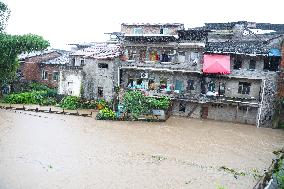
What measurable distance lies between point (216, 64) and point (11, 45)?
2331cm

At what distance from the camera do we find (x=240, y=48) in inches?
1296

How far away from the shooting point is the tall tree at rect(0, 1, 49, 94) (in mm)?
36750

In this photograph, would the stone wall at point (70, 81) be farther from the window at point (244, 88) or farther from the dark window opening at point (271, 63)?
the dark window opening at point (271, 63)

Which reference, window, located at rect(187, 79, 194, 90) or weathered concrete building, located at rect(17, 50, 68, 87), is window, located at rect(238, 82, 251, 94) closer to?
window, located at rect(187, 79, 194, 90)

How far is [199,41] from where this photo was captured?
3325 centimetres

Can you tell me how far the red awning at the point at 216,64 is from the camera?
32.0m

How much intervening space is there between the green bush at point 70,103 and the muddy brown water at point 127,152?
3570 mm

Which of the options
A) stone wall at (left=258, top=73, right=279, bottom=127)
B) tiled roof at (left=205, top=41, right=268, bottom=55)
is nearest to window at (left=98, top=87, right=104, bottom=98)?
tiled roof at (left=205, top=41, right=268, bottom=55)

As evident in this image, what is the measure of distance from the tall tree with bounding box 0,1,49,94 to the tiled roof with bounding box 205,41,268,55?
797 inches

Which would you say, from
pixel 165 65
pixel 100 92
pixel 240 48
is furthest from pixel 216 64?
pixel 100 92

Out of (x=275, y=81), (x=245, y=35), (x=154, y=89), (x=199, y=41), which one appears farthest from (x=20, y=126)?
(x=245, y=35)

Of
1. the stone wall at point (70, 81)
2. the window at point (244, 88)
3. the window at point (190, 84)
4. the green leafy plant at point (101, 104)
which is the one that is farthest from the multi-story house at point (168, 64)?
the stone wall at point (70, 81)

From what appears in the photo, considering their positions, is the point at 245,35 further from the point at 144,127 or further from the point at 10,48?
the point at 10,48

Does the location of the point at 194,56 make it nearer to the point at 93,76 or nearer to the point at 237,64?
the point at 237,64
